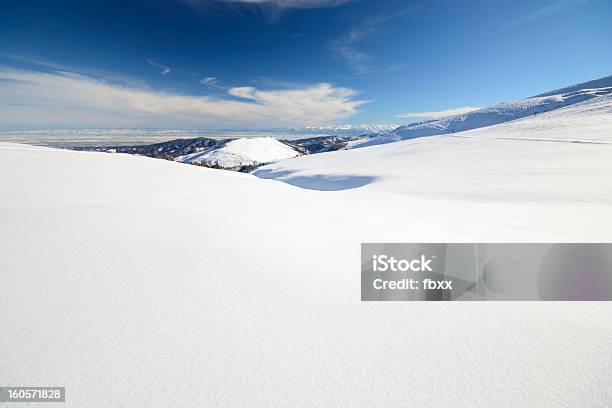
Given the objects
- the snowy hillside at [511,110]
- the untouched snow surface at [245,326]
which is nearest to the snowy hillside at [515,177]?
the untouched snow surface at [245,326]

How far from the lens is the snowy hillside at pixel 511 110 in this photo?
116700 millimetres

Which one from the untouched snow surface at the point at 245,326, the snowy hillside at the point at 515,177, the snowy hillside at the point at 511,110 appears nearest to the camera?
the untouched snow surface at the point at 245,326

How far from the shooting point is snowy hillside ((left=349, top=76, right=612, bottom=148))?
11670 centimetres

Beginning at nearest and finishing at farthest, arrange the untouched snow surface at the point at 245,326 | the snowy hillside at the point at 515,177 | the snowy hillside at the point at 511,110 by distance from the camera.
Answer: the untouched snow surface at the point at 245,326, the snowy hillside at the point at 515,177, the snowy hillside at the point at 511,110

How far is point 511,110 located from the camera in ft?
422

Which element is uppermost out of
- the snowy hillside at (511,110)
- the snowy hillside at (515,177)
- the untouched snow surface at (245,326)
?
the snowy hillside at (511,110)

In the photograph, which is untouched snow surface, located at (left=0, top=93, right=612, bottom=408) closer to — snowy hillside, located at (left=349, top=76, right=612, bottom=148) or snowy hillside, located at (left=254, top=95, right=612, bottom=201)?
snowy hillside, located at (left=254, top=95, right=612, bottom=201)

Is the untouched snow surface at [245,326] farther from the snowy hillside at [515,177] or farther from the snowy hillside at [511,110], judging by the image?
the snowy hillside at [511,110]

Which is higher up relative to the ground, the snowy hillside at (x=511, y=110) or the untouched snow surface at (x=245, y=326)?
the snowy hillside at (x=511, y=110)

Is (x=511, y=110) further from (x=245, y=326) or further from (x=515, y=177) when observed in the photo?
(x=245, y=326)

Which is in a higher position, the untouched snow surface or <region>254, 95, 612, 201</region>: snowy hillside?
<region>254, 95, 612, 201</region>: snowy hillside

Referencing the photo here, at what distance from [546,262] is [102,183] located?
37.2 feet

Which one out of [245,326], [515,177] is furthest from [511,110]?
[245,326]

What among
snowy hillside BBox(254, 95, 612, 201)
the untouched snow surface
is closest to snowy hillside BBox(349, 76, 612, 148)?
snowy hillside BBox(254, 95, 612, 201)
